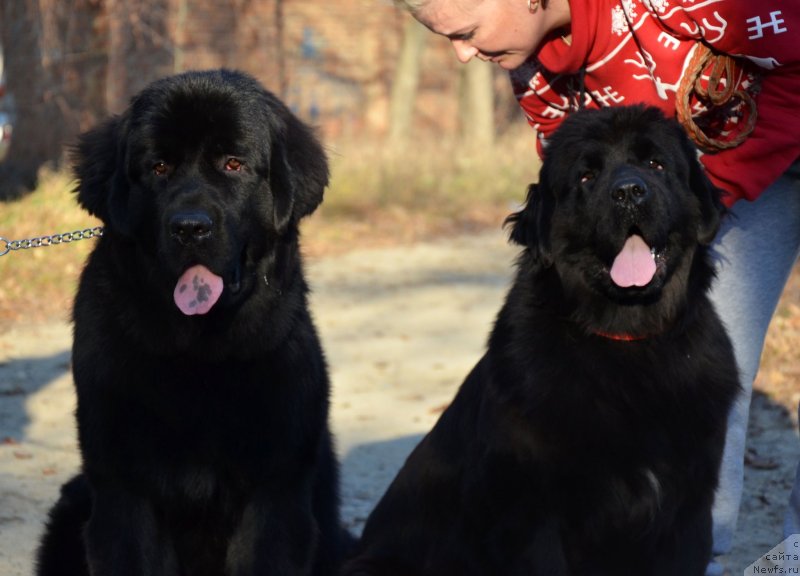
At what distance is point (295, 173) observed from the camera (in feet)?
12.0

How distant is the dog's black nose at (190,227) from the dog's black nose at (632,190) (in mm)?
1229

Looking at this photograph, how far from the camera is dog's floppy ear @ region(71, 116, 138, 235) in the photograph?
137 inches

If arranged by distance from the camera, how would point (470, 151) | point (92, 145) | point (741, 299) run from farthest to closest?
point (470, 151) → point (741, 299) → point (92, 145)

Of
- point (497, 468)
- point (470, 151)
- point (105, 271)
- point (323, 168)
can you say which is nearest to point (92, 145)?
point (105, 271)

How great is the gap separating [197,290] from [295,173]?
0.51 m

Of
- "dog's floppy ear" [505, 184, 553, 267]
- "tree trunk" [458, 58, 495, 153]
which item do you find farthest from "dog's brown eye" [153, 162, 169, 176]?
"tree trunk" [458, 58, 495, 153]

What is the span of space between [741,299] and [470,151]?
11.8m

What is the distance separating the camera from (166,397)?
3443mm

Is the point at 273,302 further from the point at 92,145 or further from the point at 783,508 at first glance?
the point at 783,508

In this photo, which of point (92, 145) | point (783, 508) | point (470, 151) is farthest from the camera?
point (470, 151)

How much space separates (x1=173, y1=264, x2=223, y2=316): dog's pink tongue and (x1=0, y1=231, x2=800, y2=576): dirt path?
1510 mm

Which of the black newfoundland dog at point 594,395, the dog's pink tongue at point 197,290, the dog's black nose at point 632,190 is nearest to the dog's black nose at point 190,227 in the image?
the dog's pink tongue at point 197,290

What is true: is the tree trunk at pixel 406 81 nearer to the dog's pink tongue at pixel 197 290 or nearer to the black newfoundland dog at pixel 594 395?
the black newfoundland dog at pixel 594 395

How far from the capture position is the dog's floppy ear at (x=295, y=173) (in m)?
3.58
